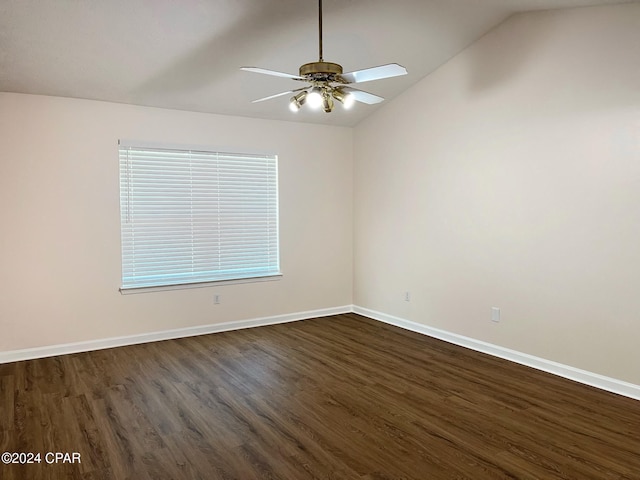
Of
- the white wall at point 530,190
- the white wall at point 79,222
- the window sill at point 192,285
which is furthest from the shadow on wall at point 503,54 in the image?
the window sill at point 192,285

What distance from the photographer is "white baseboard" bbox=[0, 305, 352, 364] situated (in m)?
4.38

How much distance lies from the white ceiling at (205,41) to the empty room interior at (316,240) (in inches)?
1.0

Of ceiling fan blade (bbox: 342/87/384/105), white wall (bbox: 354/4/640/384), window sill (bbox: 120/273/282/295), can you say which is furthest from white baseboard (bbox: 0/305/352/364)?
ceiling fan blade (bbox: 342/87/384/105)

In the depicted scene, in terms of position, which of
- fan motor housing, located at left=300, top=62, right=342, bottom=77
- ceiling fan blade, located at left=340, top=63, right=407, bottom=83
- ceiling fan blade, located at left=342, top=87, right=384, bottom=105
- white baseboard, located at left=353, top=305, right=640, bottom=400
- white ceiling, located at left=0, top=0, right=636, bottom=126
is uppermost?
white ceiling, located at left=0, top=0, right=636, bottom=126

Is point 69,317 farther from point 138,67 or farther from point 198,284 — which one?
point 138,67

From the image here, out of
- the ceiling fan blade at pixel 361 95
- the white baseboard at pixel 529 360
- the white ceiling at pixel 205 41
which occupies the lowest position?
the white baseboard at pixel 529 360

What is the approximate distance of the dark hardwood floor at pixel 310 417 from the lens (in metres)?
2.50

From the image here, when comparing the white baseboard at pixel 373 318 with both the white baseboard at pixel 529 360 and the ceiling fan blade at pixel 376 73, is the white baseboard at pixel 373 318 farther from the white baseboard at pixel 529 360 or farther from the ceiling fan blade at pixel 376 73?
the ceiling fan blade at pixel 376 73

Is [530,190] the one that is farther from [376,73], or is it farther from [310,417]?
[310,417]

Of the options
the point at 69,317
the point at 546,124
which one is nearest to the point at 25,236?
the point at 69,317

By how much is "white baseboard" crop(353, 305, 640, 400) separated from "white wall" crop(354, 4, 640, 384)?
0.18ft

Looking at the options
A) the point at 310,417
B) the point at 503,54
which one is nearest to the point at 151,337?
the point at 310,417

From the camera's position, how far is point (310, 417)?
10.1 ft

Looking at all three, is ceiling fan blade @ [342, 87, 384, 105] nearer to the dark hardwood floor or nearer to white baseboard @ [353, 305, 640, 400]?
the dark hardwood floor
